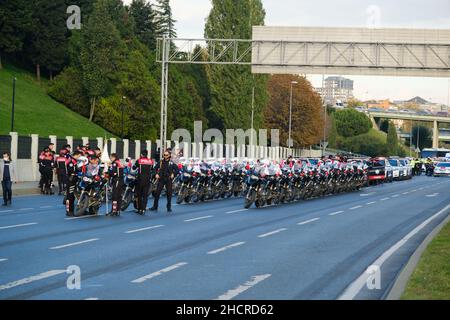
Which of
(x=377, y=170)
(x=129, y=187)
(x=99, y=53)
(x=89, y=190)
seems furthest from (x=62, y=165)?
(x=99, y=53)

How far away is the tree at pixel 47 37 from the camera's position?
92562 mm

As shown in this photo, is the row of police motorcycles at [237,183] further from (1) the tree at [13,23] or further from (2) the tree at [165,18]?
(2) the tree at [165,18]

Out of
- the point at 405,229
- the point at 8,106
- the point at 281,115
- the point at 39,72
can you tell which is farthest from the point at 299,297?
the point at 281,115

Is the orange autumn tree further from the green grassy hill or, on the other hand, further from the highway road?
the highway road

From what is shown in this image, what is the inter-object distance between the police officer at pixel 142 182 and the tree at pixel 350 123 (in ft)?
465

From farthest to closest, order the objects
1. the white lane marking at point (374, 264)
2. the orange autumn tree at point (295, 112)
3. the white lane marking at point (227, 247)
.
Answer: the orange autumn tree at point (295, 112) → the white lane marking at point (227, 247) → the white lane marking at point (374, 264)

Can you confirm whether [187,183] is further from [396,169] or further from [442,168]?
[442,168]

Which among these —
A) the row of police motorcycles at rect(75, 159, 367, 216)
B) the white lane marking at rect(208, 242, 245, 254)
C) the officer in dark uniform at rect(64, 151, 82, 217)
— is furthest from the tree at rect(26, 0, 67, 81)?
the white lane marking at rect(208, 242, 245, 254)

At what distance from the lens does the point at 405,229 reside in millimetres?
23406

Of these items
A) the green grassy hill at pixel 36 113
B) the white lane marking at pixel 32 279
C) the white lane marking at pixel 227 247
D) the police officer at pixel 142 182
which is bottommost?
the white lane marking at pixel 227 247

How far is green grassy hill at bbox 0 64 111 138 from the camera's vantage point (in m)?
78.6

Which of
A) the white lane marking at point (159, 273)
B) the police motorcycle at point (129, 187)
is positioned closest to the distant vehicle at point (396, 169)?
the police motorcycle at point (129, 187)

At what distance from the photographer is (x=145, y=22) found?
11675 centimetres
